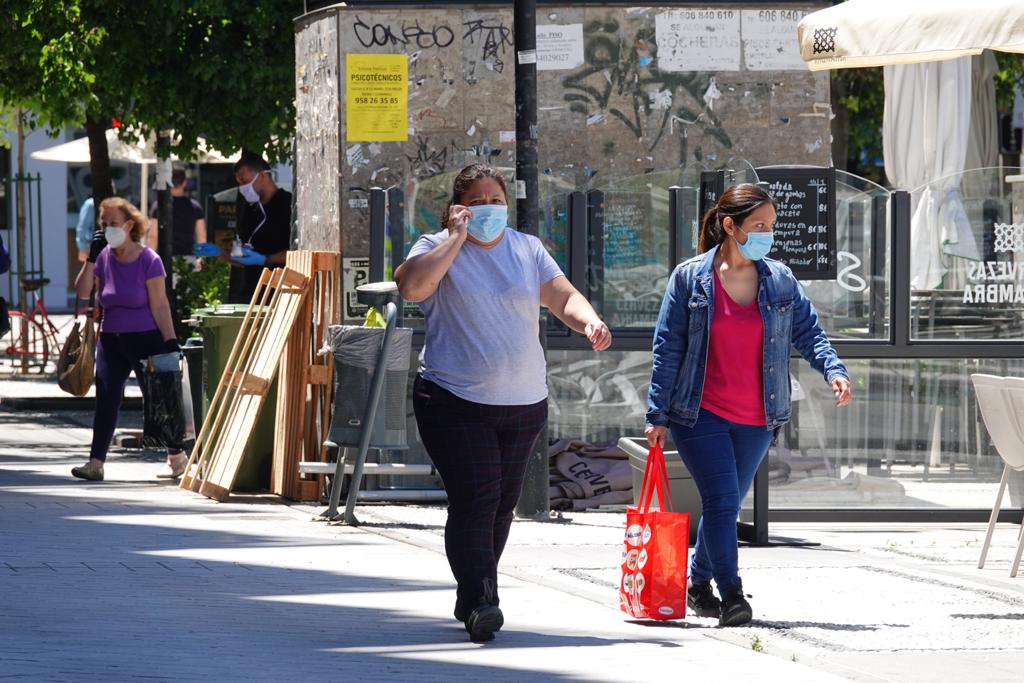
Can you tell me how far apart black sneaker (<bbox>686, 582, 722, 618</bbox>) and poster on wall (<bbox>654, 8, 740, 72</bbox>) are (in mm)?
5516

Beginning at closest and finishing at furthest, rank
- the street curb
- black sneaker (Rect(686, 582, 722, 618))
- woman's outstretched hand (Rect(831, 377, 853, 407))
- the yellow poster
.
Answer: woman's outstretched hand (Rect(831, 377, 853, 407)), black sneaker (Rect(686, 582, 722, 618)), the yellow poster, the street curb

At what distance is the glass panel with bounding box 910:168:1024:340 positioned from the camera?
34.4ft

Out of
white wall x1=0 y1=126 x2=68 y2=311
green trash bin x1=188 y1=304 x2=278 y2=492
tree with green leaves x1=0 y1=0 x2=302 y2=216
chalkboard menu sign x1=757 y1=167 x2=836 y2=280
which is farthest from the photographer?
white wall x1=0 y1=126 x2=68 y2=311

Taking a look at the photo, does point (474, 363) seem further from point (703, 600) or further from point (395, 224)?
point (395, 224)

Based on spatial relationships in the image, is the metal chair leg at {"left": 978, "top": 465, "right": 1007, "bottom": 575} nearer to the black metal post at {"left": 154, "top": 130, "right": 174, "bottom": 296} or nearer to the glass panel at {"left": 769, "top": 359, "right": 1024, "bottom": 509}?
the glass panel at {"left": 769, "top": 359, "right": 1024, "bottom": 509}

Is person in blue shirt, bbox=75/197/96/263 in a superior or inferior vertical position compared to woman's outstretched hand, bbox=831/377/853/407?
superior

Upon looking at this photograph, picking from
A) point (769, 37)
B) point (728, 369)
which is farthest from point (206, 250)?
point (728, 369)

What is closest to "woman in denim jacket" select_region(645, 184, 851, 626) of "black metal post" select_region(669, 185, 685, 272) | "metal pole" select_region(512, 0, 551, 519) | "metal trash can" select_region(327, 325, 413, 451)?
"metal trash can" select_region(327, 325, 413, 451)

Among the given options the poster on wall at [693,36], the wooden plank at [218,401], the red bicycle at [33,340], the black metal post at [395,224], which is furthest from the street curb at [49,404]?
the poster on wall at [693,36]

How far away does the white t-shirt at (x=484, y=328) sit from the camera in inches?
271

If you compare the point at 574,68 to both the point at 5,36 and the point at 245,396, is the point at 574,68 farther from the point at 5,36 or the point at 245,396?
the point at 5,36

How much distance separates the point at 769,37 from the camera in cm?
1248

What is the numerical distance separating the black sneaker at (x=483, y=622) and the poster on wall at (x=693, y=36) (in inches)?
250

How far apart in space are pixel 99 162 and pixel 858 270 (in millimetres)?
10383
